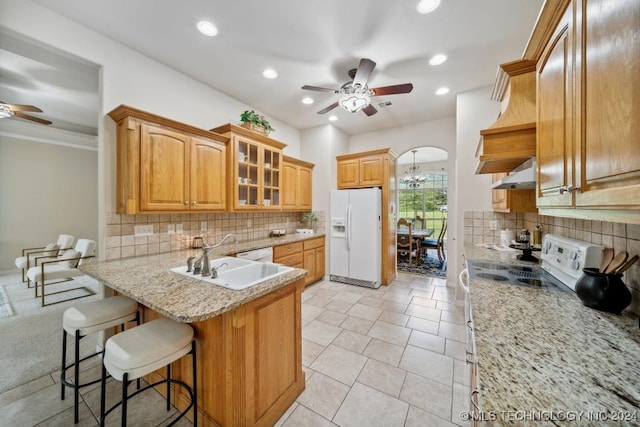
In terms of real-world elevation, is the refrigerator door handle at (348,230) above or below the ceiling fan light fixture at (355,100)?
below

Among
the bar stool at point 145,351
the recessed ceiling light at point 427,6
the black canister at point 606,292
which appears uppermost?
the recessed ceiling light at point 427,6

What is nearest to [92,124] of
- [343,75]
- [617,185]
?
[343,75]

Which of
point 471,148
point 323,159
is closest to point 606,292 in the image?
point 471,148

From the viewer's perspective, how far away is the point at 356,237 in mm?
4027

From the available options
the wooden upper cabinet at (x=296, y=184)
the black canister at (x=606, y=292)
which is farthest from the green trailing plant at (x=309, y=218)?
the black canister at (x=606, y=292)

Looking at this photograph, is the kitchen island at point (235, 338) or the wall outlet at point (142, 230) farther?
the wall outlet at point (142, 230)

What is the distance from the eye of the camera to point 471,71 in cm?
275

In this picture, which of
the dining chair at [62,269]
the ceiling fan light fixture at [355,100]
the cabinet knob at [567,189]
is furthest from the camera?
the dining chair at [62,269]

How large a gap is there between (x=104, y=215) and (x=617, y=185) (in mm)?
3210

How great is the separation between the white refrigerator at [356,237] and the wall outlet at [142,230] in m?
2.72

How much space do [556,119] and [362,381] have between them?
6.80 feet

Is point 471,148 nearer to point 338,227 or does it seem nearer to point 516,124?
point 516,124

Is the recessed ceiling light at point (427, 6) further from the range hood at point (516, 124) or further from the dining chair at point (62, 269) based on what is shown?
the dining chair at point (62, 269)

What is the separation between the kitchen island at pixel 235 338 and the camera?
123 cm
